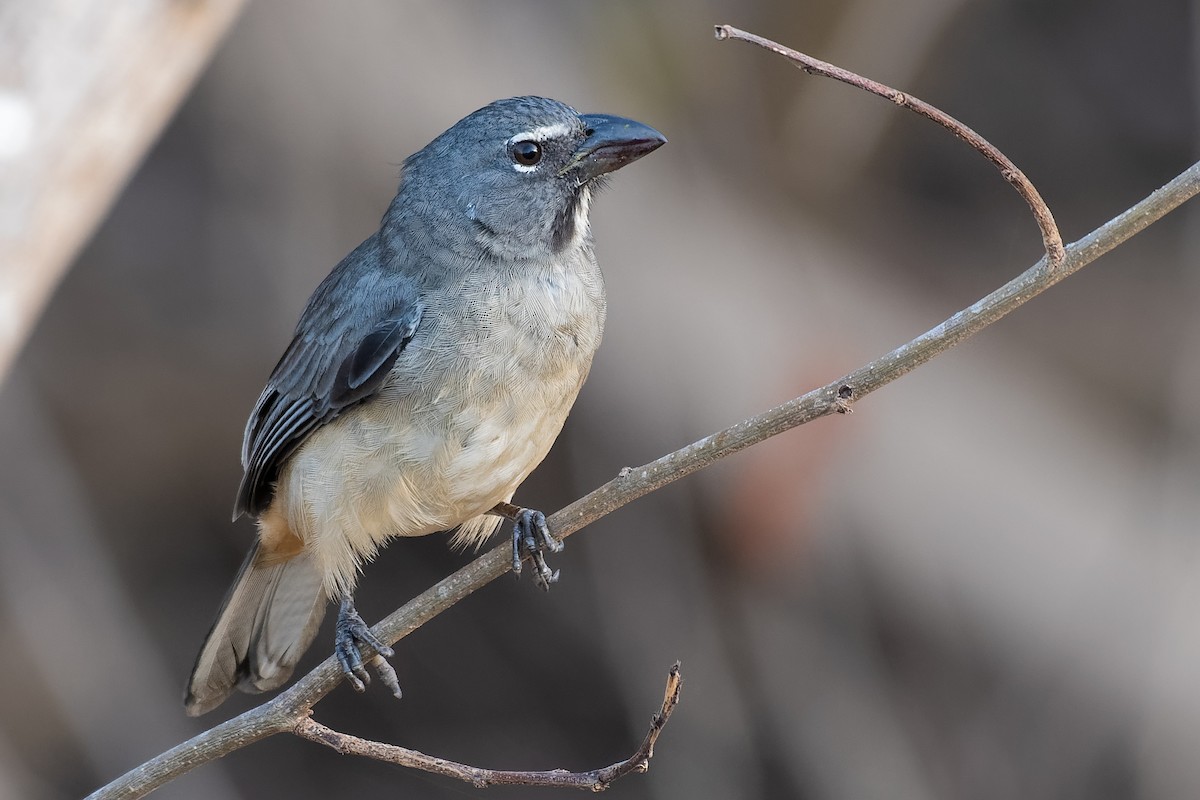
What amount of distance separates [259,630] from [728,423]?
2671 mm

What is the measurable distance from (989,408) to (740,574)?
1.63m

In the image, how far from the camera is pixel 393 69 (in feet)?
21.7

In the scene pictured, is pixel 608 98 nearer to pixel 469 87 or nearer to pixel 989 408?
pixel 469 87

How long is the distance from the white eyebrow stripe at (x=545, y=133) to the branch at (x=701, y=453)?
1376 millimetres

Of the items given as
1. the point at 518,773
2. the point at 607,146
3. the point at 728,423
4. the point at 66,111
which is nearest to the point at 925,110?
the point at 518,773

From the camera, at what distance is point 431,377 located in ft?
12.9

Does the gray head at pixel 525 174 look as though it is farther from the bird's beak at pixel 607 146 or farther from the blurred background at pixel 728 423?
the blurred background at pixel 728 423

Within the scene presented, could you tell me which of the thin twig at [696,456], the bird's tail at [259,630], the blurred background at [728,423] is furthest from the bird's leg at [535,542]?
the blurred background at [728,423]

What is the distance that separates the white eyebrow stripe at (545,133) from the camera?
4250 mm

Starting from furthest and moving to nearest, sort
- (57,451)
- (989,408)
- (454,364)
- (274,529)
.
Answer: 1. (989,408)
2. (57,451)
3. (274,529)
4. (454,364)

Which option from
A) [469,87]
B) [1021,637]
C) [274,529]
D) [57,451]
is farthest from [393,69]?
[1021,637]

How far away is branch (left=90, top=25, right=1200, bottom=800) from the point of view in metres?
2.71

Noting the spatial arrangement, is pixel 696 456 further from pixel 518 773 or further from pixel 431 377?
pixel 431 377

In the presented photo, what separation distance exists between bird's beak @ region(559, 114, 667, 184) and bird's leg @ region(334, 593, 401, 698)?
1586 millimetres
